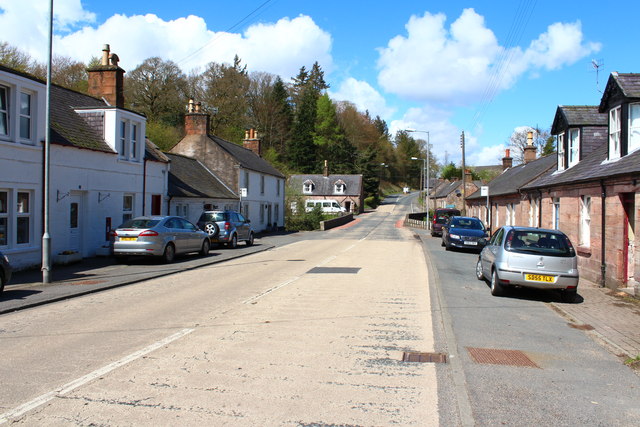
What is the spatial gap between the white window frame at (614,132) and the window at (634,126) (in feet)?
1.87

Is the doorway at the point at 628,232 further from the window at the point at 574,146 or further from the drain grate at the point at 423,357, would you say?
the drain grate at the point at 423,357

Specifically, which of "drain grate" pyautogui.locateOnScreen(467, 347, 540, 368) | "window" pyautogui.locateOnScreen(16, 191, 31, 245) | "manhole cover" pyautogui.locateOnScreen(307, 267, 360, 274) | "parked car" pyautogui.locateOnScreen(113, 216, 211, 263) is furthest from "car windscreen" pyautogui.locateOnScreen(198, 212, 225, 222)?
"drain grate" pyautogui.locateOnScreen(467, 347, 540, 368)

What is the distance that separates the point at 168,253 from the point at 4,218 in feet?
16.1

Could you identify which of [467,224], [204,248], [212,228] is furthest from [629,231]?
[212,228]

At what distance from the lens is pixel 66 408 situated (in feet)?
15.2

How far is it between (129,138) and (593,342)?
17846mm

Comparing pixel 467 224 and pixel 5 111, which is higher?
pixel 5 111

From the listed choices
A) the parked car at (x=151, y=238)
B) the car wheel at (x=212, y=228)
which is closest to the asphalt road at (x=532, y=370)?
the parked car at (x=151, y=238)

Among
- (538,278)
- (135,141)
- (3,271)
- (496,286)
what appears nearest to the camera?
(3,271)

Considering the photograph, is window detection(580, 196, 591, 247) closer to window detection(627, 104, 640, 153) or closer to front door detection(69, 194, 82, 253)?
window detection(627, 104, 640, 153)

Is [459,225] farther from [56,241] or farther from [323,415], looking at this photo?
[323,415]

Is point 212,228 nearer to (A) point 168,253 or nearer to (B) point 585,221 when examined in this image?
(A) point 168,253

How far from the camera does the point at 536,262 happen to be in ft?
37.2

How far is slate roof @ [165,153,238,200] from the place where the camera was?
27.4 m
